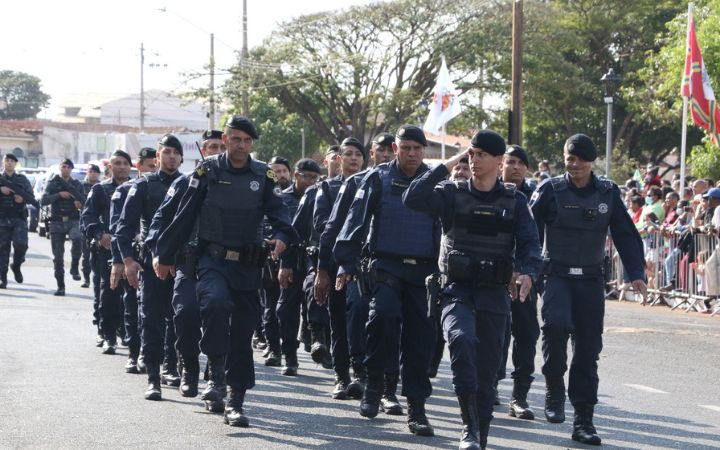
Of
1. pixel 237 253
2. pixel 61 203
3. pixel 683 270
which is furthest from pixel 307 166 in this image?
pixel 61 203

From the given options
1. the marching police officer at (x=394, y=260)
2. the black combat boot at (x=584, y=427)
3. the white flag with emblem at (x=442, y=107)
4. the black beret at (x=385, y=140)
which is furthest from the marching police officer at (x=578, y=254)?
the white flag with emblem at (x=442, y=107)

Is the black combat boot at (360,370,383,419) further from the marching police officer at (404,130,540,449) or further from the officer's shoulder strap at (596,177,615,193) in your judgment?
the officer's shoulder strap at (596,177,615,193)

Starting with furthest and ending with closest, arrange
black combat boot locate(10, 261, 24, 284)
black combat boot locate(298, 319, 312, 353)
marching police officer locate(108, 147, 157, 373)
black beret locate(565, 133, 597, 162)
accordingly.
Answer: black combat boot locate(10, 261, 24, 284), black combat boot locate(298, 319, 312, 353), marching police officer locate(108, 147, 157, 373), black beret locate(565, 133, 597, 162)

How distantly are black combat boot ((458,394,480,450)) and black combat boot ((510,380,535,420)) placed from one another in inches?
79.0

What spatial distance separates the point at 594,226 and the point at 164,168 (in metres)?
3.80

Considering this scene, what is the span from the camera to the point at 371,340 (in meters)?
9.05

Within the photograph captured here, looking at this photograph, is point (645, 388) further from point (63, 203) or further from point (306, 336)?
point (63, 203)

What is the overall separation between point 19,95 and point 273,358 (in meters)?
115

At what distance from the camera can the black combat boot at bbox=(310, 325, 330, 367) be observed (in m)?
11.1

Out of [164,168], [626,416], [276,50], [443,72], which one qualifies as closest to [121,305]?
[164,168]

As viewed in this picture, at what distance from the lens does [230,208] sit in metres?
9.05

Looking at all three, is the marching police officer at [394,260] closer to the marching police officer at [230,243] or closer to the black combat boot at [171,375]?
the marching police officer at [230,243]

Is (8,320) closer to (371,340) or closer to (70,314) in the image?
(70,314)

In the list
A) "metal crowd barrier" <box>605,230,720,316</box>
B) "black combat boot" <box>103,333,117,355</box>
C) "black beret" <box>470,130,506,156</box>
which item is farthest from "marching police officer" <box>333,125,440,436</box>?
"metal crowd barrier" <box>605,230,720,316</box>
